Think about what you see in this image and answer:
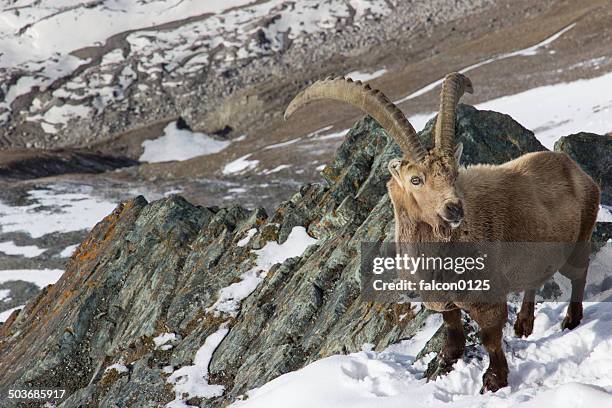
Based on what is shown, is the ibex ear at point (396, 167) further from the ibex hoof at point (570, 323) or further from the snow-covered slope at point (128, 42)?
the snow-covered slope at point (128, 42)

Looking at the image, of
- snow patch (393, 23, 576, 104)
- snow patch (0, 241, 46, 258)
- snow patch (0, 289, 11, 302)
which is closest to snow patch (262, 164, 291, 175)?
snow patch (393, 23, 576, 104)

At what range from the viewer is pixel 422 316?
10.9 meters

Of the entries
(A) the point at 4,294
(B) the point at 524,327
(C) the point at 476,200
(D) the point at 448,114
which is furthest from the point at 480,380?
(A) the point at 4,294

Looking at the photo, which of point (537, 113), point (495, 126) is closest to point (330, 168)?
point (495, 126)

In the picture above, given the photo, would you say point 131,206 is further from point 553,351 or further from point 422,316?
point 553,351

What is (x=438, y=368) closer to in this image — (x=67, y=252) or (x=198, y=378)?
(x=198, y=378)

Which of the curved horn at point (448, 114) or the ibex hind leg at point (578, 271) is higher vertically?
the curved horn at point (448, 114)

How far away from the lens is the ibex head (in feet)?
23.3

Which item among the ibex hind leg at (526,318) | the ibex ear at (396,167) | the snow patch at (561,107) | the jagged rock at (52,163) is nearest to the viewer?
the ibex ear at (396,167)

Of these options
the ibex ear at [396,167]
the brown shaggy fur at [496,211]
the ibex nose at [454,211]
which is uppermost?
the ibex ear at [396,167]

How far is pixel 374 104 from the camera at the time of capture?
7938 mm

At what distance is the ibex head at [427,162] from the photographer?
7.11 metres

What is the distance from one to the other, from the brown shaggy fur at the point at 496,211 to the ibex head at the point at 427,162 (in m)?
0.01

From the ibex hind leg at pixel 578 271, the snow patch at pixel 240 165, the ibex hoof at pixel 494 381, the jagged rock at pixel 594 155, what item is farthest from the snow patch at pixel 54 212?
the ibex hoof at pixel 494 381
